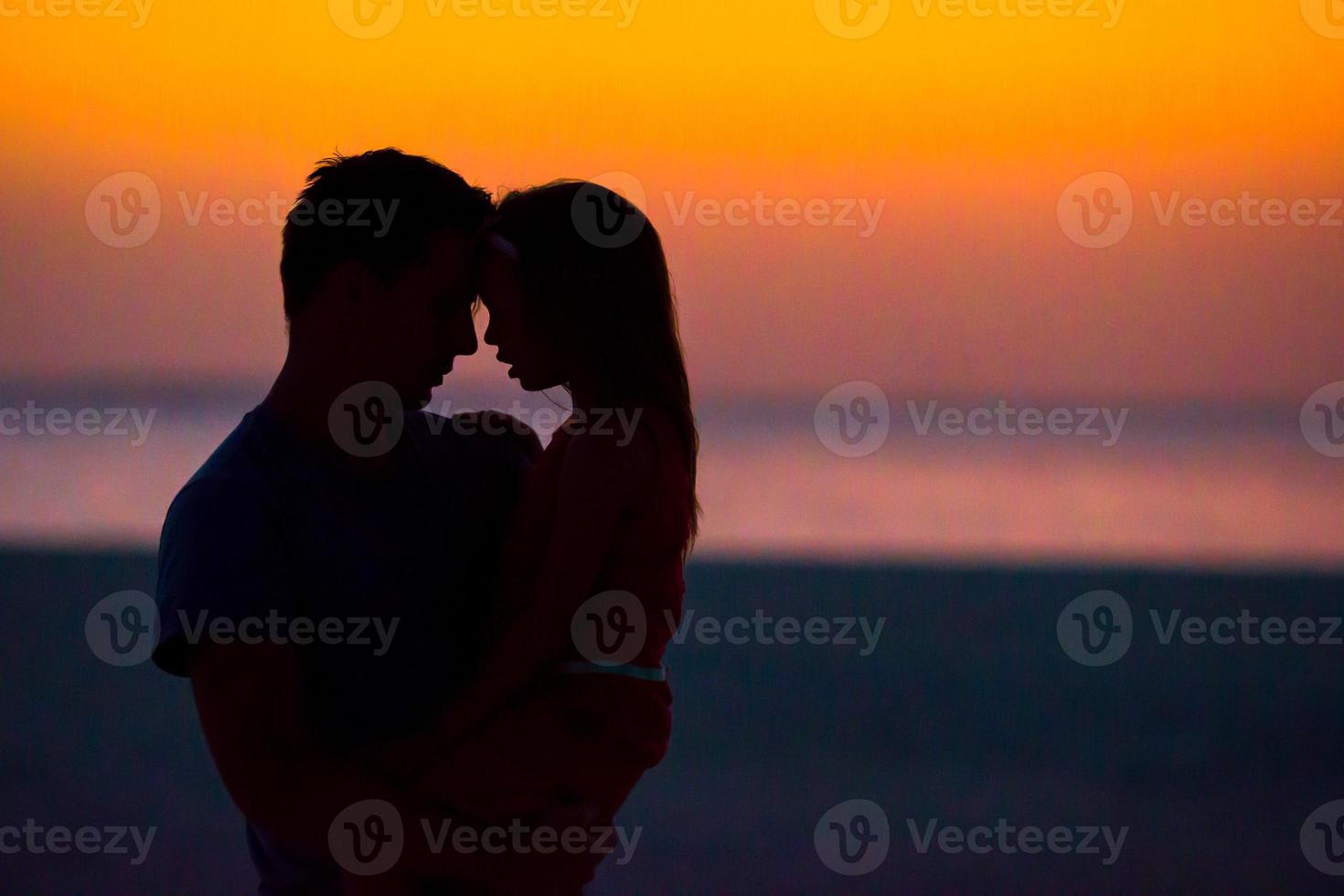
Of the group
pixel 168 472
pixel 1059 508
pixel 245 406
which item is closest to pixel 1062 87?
pixel 1059 508

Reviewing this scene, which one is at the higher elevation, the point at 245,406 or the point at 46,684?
the point at 245,406

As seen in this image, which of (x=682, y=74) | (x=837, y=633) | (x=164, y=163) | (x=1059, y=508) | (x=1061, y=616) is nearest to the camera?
(x=837, y=633)

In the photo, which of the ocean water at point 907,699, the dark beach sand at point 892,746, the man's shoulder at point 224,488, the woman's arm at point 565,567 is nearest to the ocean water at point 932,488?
the ocean water at point 907,699

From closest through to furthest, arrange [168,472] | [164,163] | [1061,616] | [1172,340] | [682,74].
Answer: [1061,616], [164,163], [682,74], [168,472], [1172,340]

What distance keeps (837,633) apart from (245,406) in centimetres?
785

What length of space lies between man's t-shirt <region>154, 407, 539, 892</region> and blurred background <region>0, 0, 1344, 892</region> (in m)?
2.05

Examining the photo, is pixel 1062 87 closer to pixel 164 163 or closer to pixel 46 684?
pixel 164 163

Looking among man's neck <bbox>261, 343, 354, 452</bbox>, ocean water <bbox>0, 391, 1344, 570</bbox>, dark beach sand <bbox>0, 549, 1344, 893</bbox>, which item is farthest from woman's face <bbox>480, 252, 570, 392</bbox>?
ocean water <bbox>0, 391, 1344, 570</bbox>

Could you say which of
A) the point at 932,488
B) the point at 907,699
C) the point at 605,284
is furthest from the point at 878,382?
the point at 605,284

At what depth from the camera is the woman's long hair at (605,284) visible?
4.50 ft

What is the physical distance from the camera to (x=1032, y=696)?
14.7 ft

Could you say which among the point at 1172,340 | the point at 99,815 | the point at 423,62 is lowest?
the point at 99,815

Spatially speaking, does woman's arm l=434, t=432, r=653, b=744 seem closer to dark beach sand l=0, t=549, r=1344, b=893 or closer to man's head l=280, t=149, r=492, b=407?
man's head l=280, t=149, r=492, b=407

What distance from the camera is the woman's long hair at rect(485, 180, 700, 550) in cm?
137
